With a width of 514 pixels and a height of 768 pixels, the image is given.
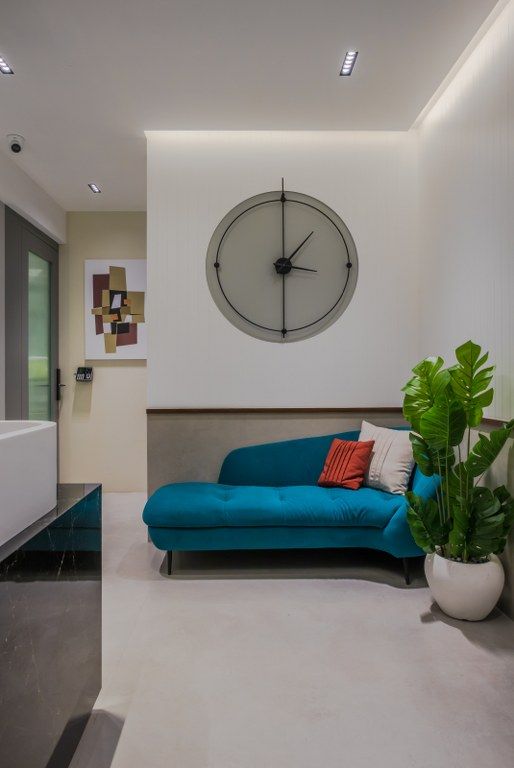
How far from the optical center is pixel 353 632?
7.99ft

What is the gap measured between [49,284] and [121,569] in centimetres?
299

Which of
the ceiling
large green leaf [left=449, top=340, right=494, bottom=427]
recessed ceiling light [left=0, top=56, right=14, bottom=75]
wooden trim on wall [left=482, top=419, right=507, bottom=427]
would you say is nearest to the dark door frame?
the ceiling

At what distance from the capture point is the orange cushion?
134 inches

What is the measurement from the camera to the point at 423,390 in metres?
2.74

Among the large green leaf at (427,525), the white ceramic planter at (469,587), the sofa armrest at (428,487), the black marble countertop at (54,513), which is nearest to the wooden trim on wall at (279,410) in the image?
the sofa armrest at (428,487)

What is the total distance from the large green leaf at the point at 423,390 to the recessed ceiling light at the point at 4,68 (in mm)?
2695

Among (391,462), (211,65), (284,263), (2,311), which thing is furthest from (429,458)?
(2,311)

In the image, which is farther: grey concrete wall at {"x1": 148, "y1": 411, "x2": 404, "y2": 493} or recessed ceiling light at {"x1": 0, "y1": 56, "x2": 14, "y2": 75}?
grey concrete wall at {"x1": 148, "y1": 411, "x2": 404, "y2": 493}

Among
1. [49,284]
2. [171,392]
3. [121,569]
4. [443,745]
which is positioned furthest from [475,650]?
[49,284]

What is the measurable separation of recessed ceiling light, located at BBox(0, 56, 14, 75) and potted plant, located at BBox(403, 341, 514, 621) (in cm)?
272

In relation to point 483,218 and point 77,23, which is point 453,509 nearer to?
point 483,218

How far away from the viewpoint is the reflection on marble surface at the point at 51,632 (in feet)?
4.05

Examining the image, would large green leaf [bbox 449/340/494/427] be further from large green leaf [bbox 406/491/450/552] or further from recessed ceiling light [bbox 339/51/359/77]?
recessed ceiling light [bbox 339/51/359/77]

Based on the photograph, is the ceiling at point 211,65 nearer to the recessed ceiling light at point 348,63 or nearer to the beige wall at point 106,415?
the recessed ceiling light at point 348,63
